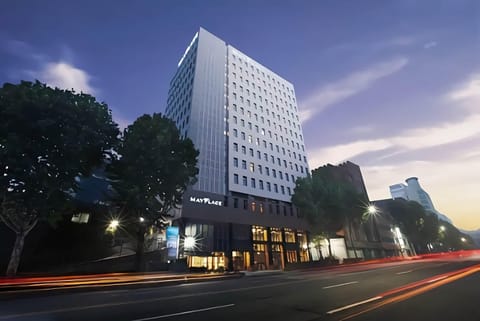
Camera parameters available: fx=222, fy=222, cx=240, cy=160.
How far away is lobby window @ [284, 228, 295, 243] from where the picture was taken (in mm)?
44112

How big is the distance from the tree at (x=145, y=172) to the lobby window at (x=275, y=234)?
78.1 feet

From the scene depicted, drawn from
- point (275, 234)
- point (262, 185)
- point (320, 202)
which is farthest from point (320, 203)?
point (262, 185)

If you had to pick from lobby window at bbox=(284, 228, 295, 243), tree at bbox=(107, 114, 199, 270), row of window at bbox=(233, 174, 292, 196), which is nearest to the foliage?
lobby window at bbox=(284, 228, 295, 243)

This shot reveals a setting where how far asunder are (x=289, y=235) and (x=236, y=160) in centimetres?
1861

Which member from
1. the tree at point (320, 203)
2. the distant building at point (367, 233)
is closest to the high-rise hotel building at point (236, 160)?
the tree at point (320, 203)

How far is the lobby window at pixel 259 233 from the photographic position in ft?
130

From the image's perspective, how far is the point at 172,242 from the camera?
27094 mm

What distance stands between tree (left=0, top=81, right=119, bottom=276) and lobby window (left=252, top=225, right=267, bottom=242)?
28.5 meters

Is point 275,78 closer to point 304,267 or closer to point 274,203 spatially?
point 274,203

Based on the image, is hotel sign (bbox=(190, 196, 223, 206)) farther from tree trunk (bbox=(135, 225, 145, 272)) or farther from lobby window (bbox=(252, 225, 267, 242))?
tree trunk (bbox=(135, 225, 145, 272))

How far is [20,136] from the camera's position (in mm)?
16891

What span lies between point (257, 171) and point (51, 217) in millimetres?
35717

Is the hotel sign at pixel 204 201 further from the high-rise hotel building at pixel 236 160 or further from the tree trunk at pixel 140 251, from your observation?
the tree trunk at pixel 140 251

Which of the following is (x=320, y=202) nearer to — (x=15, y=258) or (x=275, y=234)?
(x=275, y=234)
